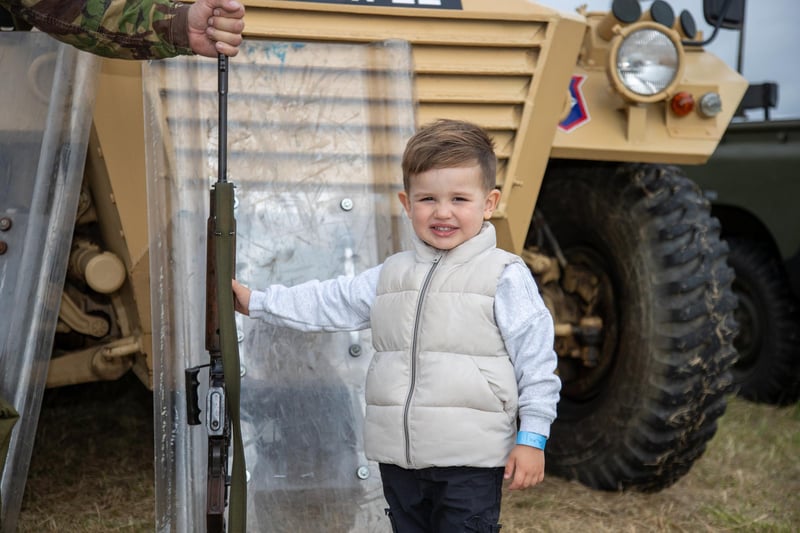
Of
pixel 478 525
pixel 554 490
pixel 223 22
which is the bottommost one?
pixel 478 525

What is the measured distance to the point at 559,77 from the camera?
2.80 m

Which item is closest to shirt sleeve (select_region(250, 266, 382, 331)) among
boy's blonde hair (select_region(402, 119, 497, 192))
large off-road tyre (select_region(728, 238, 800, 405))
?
boy's blonde hair (select_region(402, 119, 497, 192))

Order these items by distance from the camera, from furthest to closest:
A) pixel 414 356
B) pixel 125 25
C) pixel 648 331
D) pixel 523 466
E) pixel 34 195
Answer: pixel 648 331 < pixel 34 195 < pixel 125 25 < pixel 414 356 < pixel 523 466

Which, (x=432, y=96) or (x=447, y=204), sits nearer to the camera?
(x=447, y=204)

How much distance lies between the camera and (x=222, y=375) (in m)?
1.90

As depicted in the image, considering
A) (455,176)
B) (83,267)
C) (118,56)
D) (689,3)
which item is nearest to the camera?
(455,176)

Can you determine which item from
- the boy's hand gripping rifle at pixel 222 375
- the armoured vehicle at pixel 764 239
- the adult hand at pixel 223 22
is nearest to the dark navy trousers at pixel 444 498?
the boy's hand gripping rifle at pixel 222 375

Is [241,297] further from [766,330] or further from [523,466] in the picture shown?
[766,330]

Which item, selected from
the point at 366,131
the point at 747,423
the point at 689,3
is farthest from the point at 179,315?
the point at 689,3

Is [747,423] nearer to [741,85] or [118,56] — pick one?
[741,85]

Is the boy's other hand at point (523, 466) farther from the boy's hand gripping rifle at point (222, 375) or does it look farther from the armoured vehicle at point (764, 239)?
the armoured vehicle at point (764, 239)

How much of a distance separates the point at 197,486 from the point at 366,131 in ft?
3.40

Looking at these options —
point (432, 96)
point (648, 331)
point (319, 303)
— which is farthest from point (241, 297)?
point (648, 331)

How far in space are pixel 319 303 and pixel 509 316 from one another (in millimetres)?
394
